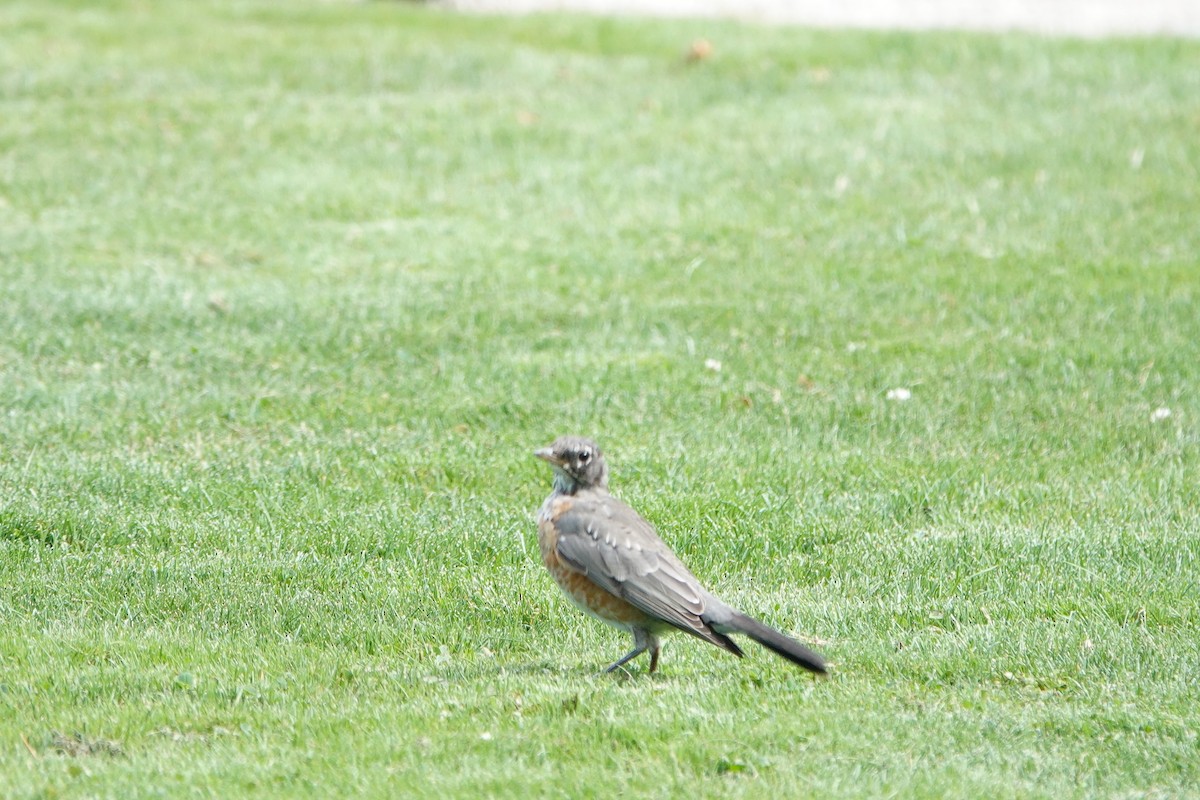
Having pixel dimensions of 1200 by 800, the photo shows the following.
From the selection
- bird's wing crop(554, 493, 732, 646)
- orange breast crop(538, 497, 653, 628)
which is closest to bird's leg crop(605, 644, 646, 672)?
orange breast crop(538, 497, 653, 628)

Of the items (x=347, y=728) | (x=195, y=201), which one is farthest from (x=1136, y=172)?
(x=347, y=728)

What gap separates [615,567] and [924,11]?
1426cm

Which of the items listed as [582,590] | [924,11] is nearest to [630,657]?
[582,590]

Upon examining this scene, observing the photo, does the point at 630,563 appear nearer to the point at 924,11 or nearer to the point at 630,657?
the point at 630,657

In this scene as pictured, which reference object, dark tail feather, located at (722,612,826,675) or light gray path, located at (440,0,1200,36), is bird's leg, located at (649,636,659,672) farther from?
light gray path, located at (440,0,1200,36)

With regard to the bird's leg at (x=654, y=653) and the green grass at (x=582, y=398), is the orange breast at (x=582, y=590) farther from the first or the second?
the green grass at (x=582, y=398)

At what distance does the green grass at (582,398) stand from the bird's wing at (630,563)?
1.07 feet

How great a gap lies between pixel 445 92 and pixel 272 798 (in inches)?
438

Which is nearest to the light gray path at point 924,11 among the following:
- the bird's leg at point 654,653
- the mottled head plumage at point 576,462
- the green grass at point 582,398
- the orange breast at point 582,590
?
the green grass at point 582,398

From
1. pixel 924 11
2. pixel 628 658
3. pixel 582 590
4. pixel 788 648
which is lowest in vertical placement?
pixel 628 658

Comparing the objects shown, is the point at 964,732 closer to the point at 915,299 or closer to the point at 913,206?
the point at 915,299

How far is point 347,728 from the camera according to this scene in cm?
502

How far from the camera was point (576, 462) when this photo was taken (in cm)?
570

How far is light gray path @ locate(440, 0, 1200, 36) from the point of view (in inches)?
695
